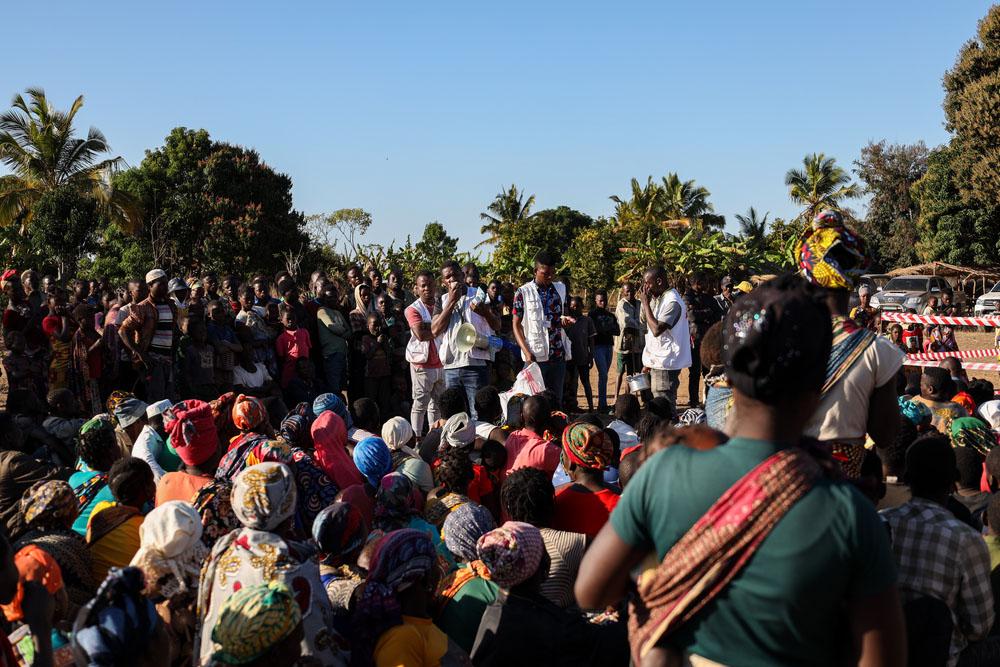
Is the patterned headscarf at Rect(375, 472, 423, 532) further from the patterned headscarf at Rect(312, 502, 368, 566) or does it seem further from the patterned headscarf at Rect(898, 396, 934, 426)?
the patterned headscarf at Rect(898, 396, 934, 426)

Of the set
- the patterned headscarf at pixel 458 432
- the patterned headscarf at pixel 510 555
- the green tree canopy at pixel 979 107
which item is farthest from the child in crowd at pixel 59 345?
the green tree canopy at pixel 979 107

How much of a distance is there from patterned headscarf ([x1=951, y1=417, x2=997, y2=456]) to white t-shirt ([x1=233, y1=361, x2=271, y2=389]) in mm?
6922

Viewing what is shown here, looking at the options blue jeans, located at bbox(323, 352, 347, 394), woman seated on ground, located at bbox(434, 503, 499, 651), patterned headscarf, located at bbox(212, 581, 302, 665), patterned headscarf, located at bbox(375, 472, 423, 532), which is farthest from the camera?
blue jeans, located at bbox(323, 352, 347, 394)

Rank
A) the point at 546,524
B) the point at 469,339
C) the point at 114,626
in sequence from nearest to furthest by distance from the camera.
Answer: the point at 114,626, the point at 546,524, the point at 469,339

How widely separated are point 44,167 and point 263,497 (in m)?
28.3

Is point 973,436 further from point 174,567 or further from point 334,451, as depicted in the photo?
point 174,567

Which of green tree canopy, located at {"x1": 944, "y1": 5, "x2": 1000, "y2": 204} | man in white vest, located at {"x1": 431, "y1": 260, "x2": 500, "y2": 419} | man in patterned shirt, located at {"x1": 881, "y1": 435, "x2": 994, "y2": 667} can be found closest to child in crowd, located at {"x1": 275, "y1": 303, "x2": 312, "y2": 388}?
man in white vest, located at {"x1": 431, "y1": 260, "x2": 500, "y2": 419}

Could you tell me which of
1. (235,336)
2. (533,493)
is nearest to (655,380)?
(235,336)

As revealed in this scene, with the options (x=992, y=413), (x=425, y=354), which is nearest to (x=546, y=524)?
(x=992, y=413)

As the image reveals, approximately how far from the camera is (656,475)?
187 centimetres

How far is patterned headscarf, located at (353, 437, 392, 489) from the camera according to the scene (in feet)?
17.2

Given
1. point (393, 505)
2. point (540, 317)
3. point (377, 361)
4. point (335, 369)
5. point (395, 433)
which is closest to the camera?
point (393, 505)

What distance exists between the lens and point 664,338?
30.9 ft

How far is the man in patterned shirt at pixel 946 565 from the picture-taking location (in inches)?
118
